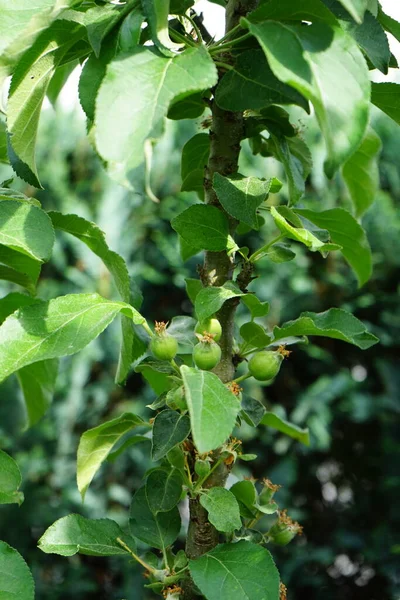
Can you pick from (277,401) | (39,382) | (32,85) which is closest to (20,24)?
(32,85)

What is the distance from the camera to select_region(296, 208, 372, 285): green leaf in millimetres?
893

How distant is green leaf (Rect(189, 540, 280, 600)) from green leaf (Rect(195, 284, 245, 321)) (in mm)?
233

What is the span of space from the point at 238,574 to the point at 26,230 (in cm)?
38

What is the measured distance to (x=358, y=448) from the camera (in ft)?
8.31

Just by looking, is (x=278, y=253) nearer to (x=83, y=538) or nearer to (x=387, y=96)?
(x=387, y=96)

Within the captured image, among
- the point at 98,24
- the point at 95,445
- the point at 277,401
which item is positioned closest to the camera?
the point at 98,24

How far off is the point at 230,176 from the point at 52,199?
1.79 metres

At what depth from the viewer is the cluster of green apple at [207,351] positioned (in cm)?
71

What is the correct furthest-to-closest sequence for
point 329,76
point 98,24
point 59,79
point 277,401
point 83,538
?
point 277,401, point 59,79, point 83,538, point 98,24, point 329,76

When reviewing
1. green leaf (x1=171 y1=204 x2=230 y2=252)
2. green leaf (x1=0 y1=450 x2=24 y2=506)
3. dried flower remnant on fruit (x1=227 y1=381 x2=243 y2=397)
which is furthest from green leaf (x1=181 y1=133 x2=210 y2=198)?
green leaf (x1=0 y1=450 x2=24 y2=506)

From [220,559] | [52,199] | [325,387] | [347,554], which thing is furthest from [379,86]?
[347,554]

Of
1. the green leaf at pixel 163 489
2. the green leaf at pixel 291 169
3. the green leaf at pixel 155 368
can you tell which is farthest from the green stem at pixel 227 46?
the green leaf at pixel 163 489

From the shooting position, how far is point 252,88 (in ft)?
2.24

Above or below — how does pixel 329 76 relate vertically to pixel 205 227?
above
